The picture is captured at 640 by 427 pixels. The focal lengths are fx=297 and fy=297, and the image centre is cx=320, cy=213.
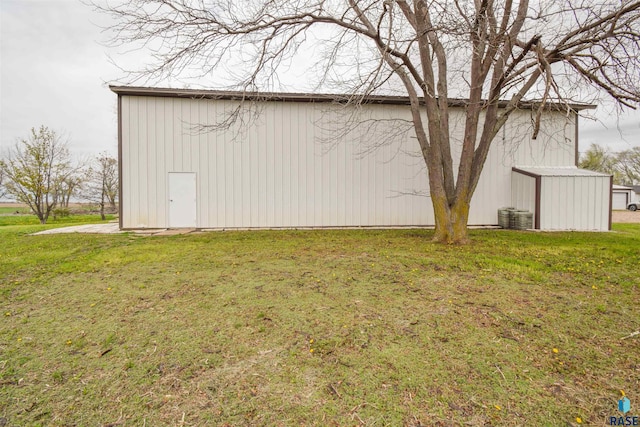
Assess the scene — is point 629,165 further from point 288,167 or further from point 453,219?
point 288,167

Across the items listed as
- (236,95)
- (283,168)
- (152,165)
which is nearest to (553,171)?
(283,168)

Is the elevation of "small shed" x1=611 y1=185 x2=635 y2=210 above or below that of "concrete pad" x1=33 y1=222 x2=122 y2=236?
above

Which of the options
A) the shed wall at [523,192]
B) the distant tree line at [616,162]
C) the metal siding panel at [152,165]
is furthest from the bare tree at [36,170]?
the distant tree line at [616,162]

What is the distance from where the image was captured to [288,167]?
998 centimetres

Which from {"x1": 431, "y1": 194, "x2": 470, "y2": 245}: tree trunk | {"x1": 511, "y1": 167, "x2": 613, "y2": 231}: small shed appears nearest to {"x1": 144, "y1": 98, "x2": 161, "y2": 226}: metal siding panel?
{"x1": 431, "y1": 194, "x2": 470, "y2": 245}: tree trunk

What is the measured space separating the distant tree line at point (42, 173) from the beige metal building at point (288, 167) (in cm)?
1087

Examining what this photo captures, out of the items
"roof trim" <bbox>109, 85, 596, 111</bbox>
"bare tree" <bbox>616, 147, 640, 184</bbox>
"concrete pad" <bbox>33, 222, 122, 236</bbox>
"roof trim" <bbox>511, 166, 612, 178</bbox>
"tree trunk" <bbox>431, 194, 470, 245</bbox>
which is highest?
"bare tree" <bbox>616, 147, 640, 184</bbox>

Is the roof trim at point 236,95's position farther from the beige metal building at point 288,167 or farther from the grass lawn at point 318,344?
the grass lawn at point 318,344

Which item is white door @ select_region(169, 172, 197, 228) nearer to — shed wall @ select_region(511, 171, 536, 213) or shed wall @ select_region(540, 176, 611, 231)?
shed wall @ select_region(511, 171, 536, 213)

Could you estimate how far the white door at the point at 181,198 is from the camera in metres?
9.59

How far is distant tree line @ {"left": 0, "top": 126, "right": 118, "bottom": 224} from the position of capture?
51.3ft

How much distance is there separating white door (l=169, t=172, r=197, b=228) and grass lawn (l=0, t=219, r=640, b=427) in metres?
5.10

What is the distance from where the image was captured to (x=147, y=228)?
9.47 meters
